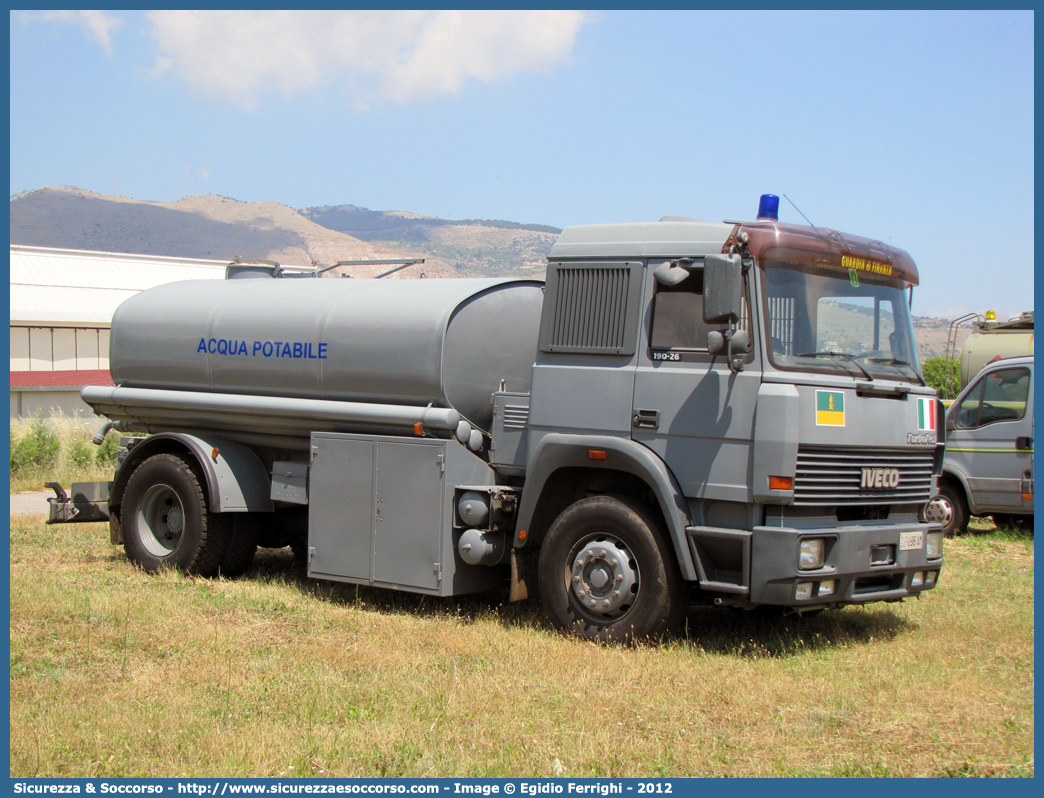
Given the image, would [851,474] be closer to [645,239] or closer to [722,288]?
[722,288]

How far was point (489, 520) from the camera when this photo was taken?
834 centimetres

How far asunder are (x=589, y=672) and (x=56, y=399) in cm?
2368

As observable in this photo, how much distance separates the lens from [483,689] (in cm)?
636

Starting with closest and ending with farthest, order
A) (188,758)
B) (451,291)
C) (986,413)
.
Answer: (188,758)
(451,291)
(986,413)

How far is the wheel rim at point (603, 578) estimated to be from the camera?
24.6 feet

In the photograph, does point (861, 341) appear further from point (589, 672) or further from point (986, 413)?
point (986, 413)

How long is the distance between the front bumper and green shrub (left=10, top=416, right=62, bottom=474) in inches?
665

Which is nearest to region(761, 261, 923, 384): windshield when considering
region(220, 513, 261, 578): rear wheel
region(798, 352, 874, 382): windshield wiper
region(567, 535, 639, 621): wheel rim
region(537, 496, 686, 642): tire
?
region(798, 352, 874, 382): windshield wiper

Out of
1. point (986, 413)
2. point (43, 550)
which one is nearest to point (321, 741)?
point (43, 550)

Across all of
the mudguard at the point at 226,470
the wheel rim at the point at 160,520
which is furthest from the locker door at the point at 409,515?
the wheel rim at the point at 160,520

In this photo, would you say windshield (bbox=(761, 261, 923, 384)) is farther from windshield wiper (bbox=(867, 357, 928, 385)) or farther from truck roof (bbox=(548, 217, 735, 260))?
truck roof (bbox=(548, 217, 735, 260))

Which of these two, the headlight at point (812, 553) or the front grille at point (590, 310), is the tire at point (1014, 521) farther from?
the front grille at point (590, 310)

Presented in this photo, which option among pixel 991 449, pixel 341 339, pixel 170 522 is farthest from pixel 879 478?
pixel 991 449

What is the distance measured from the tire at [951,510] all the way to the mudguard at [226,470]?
341 inches
